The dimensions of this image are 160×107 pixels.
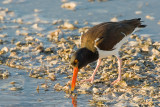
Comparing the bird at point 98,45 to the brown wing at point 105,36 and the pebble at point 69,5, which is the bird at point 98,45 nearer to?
the brown wing at point 105,36

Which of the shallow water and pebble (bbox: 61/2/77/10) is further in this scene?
pebble (bbox: 61/2/77/10)

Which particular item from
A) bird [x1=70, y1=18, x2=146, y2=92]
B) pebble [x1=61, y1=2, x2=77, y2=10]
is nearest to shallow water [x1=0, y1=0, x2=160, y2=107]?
pebble [x1=61, y1=2, x2=77, y2=10]

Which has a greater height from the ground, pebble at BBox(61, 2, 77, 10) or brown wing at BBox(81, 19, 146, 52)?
pebble at BBox(61, 2, 77, 10)

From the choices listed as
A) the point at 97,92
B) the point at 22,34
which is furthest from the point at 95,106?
the point at 22,34

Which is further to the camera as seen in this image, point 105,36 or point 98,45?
point 105,36

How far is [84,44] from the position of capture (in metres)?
6.35

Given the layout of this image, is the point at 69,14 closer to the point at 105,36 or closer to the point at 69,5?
the point at 69,5

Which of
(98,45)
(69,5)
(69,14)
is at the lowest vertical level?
(98,45)

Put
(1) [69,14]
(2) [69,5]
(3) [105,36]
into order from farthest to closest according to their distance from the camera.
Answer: (2) [69,5], (1) [69,14], (3) [105,36]

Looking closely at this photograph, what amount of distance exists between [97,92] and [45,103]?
36.0 inches

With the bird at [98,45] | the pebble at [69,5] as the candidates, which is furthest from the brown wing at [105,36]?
the pebble at [69,5]

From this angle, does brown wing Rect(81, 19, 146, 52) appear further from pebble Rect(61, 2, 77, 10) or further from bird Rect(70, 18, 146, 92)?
pebble Rect(61, 2, 77, 10)

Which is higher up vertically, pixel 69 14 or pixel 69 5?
pixel 69 5

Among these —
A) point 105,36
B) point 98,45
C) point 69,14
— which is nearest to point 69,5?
point 69,14
